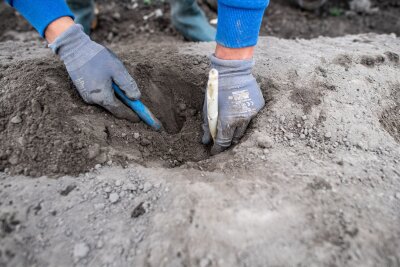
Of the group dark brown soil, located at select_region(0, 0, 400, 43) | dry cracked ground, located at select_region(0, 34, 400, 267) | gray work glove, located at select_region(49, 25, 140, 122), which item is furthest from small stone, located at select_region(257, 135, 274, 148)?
dark brown soil, located at select_region(0, 0, 400, 43)

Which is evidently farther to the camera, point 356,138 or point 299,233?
point 356,138

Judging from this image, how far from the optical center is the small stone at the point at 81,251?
3.87ft

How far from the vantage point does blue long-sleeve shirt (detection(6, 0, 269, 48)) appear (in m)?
1.51

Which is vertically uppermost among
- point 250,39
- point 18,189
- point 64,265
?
point 250,39

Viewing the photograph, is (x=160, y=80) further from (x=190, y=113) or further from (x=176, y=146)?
(x=176, y=146)

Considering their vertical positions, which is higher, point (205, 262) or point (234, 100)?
point (234, 100)

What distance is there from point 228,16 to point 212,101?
43 centimetres

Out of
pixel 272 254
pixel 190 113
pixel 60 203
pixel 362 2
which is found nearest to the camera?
pixel 272 254

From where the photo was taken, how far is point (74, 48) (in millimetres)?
1703

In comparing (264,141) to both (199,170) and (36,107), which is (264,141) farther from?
(36,107)

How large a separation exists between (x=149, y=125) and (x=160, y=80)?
1.23ft

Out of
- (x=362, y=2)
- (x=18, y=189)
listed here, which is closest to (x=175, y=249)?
(x=18, y=189)

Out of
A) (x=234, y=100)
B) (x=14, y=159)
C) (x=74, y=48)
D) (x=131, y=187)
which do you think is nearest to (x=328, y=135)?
(x=234, y=100)

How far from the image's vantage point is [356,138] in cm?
161
